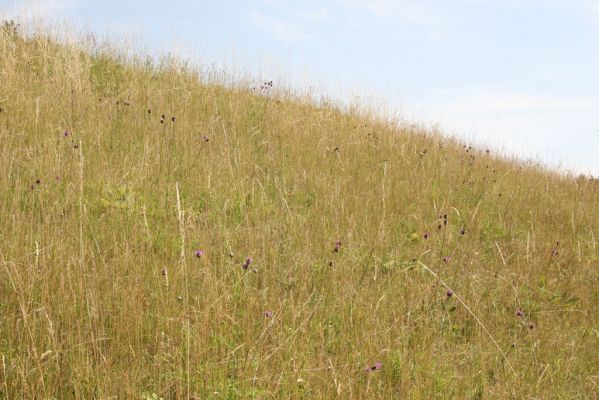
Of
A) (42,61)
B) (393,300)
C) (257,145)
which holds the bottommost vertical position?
(393,300)

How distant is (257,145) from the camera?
625 cm

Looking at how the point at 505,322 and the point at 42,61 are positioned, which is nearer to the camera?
the point at 505,322

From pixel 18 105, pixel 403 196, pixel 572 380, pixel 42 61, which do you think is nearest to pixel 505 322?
pixel 572 380

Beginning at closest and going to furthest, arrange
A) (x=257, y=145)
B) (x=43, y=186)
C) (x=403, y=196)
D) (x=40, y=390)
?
(x=40, y=390) → (x=43, y=186) → (x=403, y=196) → (x=257, y=145)

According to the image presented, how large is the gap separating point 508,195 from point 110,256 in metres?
5.43

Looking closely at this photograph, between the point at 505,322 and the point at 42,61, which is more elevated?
the point at 42,61

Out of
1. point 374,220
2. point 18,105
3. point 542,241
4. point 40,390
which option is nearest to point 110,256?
point 40,390

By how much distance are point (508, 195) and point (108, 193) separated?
514cm

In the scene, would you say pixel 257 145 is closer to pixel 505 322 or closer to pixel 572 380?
pixel 505 322

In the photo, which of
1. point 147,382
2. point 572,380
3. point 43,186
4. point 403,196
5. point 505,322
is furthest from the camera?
point 403,196

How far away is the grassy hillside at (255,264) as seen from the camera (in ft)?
7.88

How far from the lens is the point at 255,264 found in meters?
3.47

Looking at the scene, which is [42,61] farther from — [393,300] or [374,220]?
[393,300]

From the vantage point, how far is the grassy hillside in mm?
2402
